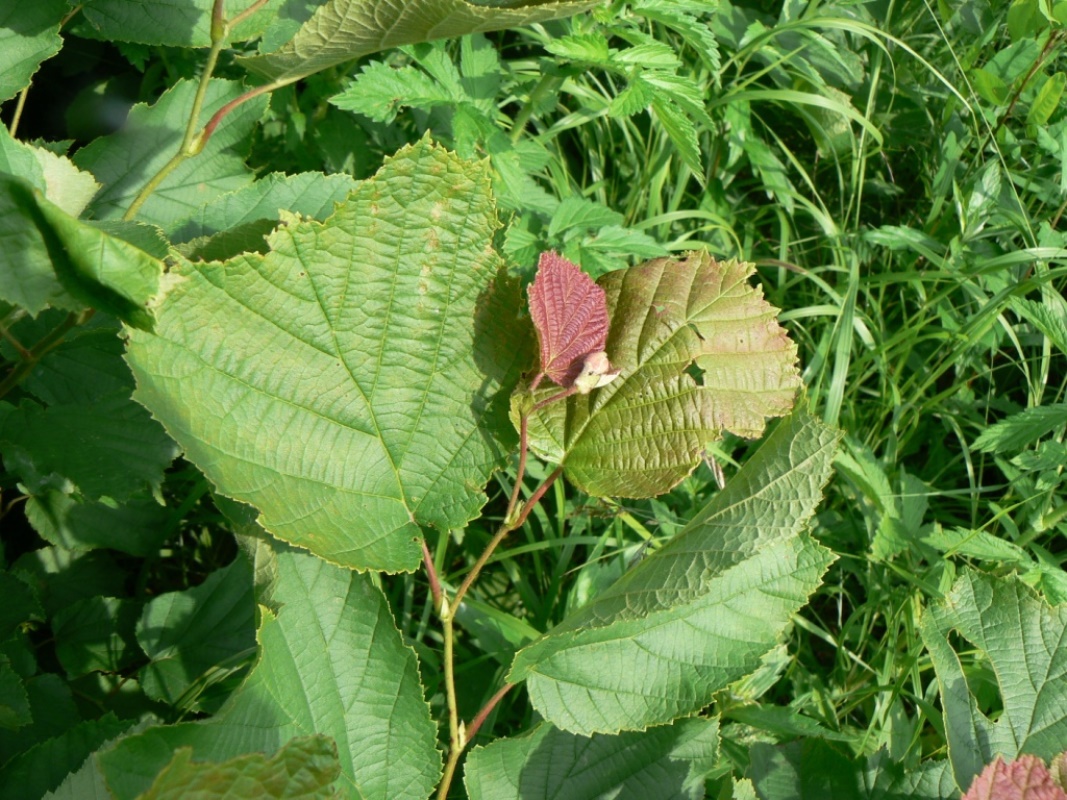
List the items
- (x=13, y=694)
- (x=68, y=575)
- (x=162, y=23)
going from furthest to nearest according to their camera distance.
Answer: (x=68, y=575)
(x=162, y=23)
(x=13, y=694)

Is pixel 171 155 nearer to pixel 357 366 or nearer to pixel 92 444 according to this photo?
pixel 92 444

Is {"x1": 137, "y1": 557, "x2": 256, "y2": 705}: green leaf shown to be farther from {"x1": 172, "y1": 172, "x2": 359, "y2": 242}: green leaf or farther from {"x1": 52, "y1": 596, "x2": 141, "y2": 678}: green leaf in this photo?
{"x1": 172, "y1": 172, "x2": 359, "y2": 242}: green leaf

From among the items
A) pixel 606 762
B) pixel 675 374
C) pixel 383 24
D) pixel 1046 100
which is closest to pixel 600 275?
pixel 675 374

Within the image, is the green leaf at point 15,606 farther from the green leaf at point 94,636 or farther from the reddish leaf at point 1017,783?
the reddish leaf at point 1017,783

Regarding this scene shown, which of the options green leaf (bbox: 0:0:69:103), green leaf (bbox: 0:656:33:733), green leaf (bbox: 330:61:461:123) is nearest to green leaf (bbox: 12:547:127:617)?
green leaf (bbox: 0:656:33:733)

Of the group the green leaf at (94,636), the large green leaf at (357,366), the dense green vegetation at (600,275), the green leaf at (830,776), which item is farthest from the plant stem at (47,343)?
the green leaf at (830,776)

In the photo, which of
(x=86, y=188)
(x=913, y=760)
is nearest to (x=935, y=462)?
(x=913, y=760)
